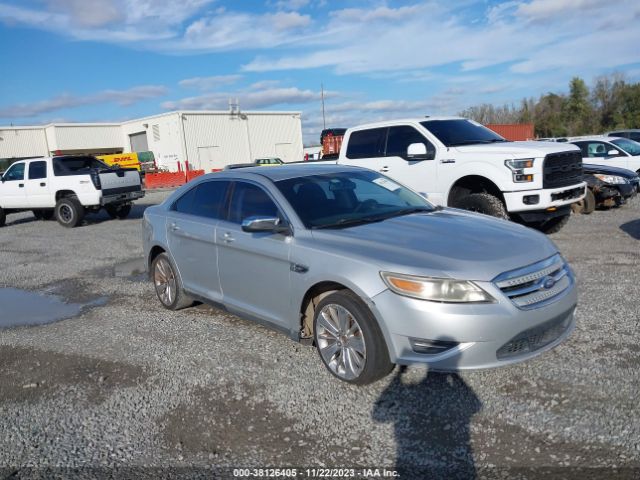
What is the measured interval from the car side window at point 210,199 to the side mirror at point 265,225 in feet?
3.08

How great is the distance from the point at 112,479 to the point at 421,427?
181 centimetres

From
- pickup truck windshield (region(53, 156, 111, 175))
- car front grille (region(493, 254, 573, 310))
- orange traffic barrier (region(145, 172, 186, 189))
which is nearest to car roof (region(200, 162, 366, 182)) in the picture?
car front grille (region(493, 254, 573, 310))

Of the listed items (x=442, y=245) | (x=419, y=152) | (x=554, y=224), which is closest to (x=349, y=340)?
(x=442, y=245)

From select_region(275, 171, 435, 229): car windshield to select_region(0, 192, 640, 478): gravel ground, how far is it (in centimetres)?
118

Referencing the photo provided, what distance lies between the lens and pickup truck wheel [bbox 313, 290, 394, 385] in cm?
359

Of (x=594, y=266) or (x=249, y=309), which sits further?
(x=594, y=266)

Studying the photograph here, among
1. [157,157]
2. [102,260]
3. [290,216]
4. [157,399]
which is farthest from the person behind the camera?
[157,157]

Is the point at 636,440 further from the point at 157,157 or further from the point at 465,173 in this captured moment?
the point at 157,157

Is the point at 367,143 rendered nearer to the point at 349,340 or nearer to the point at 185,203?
the point at 185,203

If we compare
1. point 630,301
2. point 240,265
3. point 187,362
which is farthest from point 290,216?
point 630,301

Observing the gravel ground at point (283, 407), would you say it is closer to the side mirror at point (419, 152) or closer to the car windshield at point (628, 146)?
the side mirror at point (419, 152)

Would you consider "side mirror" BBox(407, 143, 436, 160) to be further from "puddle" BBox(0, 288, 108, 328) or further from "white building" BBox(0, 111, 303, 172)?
"white building" BBox(0, 111, 303, 172)

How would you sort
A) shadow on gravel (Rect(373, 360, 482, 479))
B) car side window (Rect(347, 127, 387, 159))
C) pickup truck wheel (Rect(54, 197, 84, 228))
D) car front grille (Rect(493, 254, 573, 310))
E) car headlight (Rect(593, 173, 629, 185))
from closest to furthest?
shadow on gravel (Rect(373, 360, 482, 479)), car front grille (Rect(493, 254, 573, 310)), car side window (Rect(347, 127, 387, 159)), car headlight (Rect(593, 173, 629, 185)), pickup truck wheel (Rect(54, 197, 84, 228))

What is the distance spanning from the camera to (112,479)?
9.85 ft
